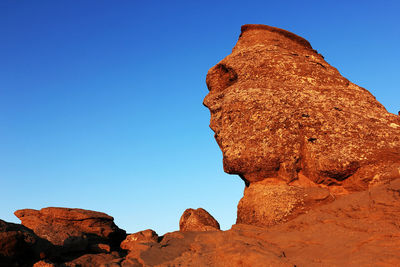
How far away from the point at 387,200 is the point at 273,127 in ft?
12.6

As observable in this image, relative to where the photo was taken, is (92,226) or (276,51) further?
(276,51)

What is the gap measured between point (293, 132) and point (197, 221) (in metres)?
4.17

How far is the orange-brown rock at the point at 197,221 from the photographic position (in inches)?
411

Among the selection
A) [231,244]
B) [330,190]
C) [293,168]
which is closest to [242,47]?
[293,168]

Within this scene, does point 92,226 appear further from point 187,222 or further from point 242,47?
point 242,47

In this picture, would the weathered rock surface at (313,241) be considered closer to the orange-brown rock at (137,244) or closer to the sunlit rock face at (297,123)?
the orange-brown rock at (137,244)

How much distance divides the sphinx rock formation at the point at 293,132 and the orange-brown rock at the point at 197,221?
4.50 ft

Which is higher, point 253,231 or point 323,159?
point 323,159

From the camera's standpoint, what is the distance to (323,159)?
9.20 metres

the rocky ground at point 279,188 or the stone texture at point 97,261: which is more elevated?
the rocky ground at point 279,188

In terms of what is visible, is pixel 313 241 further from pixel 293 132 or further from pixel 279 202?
pixel 293 132

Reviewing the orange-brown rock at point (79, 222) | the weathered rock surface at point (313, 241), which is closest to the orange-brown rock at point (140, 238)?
the weathered rock surface at point (313, 241)

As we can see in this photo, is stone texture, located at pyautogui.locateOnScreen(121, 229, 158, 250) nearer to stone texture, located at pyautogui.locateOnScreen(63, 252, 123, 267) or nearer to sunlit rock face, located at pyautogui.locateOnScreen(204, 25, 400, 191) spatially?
stone texture, located at pyautogui.locateOnScreen(63, 252, 123, 267)

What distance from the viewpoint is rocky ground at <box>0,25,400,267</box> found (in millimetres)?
6336
